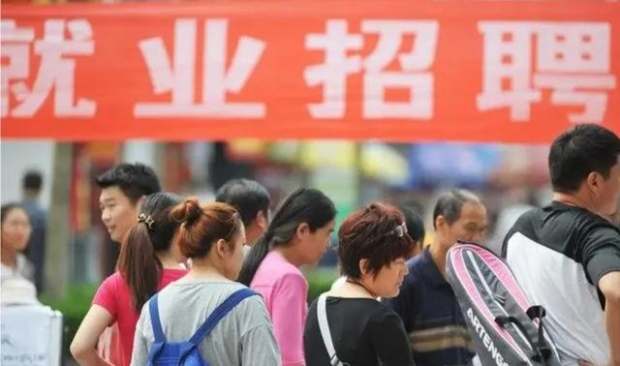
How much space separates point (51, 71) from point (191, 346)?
2.98m

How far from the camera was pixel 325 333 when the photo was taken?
15.1 ft

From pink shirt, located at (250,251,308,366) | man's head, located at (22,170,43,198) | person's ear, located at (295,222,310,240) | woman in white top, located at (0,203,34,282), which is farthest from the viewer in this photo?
man's head, located at (22,170,43,198)

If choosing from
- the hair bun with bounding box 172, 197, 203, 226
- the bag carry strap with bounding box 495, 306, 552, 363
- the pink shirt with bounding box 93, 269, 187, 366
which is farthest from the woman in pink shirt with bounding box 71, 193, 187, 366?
the bag carry strap with bounding box 495, 306, 552, 363

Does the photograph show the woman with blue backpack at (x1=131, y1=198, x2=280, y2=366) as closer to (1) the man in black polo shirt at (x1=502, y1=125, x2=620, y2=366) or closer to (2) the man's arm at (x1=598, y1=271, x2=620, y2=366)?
(1) the man in black polo shirt at (x1=502, y1=125, x2=620, y2=366)

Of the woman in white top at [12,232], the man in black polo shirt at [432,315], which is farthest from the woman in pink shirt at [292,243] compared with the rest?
the woman in white top at [12,232]

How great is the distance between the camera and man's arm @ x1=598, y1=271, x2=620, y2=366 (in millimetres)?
4328

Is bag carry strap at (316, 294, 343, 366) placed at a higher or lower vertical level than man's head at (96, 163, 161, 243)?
lower

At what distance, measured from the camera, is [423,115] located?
6.72m

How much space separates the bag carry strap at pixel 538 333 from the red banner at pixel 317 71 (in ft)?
7.48

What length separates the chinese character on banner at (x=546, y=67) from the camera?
663 cm

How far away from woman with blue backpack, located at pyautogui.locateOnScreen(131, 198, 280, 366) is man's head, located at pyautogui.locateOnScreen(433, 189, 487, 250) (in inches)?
78.2

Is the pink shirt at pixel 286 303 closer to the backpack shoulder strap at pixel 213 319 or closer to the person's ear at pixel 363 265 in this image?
the person's ear at pixel 363 265

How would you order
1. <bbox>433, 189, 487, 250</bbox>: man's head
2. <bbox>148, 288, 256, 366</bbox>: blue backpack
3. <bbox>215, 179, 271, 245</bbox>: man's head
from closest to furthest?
<bbox>148, 288, 256, 366</bbox>: blue backpack → <bbox>215, 179, 271, 245</bbox>: man's head → <bbox>433, 189, 487, 250</bbox>: man's head

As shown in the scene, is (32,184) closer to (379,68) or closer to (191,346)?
(379,68)
